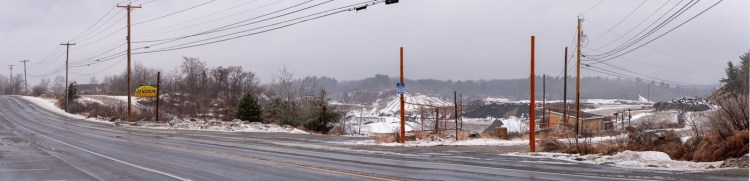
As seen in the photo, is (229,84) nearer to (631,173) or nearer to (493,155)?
(493,155)

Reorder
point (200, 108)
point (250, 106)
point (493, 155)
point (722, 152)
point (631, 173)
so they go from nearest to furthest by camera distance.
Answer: point (631, 173) → point (722, 152) → point (493, 155) → point (250, 106) → point (200, 108)

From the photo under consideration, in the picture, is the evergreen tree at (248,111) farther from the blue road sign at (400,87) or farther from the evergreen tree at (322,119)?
the blue road sign at (400,87)

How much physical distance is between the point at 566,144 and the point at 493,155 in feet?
8.15

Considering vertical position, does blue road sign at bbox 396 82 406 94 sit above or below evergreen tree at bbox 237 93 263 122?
above

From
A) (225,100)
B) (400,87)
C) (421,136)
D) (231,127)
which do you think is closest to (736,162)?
(400,87)

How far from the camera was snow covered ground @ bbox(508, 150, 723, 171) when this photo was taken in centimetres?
1376

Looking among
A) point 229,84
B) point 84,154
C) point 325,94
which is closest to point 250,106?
point 325,94

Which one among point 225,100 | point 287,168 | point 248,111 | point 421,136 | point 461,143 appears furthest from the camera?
point 225,100

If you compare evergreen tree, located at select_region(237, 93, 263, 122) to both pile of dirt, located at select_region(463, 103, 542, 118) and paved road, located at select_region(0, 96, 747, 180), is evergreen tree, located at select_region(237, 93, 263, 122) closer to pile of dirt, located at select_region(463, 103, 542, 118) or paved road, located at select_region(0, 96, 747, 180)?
paved road, located at select_region(0, 96, 747, 180)

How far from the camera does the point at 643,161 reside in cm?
1503

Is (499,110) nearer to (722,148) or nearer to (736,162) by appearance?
(722,148)

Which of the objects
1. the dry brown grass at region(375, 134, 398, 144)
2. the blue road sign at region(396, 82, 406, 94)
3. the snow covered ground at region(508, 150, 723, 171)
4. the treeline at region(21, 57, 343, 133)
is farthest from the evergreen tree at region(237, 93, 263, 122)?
the snow covered ground at region(508, 150, 723, 171)

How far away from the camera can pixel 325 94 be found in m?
53.0

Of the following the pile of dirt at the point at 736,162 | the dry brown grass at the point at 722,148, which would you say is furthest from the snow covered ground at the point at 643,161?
the dry brown grass at the point at 722,148
